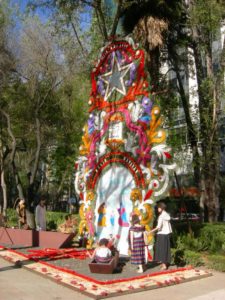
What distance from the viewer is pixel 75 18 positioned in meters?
16.9

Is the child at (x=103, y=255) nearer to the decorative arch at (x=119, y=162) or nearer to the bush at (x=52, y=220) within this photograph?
the decorative arch at (x=119, y=162)

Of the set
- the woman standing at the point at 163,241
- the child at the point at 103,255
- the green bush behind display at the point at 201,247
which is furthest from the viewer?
the green bush behind display at the point at 201,247

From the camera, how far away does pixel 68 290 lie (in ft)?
27.2

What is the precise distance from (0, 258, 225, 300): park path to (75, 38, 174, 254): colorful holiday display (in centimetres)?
276

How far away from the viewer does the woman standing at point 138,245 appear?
9.89 m

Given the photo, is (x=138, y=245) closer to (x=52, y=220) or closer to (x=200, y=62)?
(x=200, y=62)

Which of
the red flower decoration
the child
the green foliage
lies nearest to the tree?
the red flower decoration

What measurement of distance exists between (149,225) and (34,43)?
11.3 meters

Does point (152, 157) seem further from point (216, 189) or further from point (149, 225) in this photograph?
point (216, 189)

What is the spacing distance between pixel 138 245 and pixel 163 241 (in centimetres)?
66

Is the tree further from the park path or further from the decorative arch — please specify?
the park path

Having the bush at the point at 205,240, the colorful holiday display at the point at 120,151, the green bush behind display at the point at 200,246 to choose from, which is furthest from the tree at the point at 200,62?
the bush at the point at 205,240

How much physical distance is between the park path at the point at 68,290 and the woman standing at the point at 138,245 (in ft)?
4.55

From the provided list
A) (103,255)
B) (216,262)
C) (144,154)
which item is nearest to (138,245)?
(103,255)
